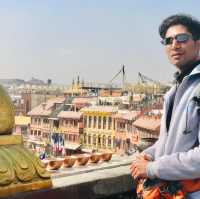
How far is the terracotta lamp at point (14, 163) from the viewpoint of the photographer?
6.87ft

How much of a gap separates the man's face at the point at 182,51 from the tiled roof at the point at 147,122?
41.0 metres

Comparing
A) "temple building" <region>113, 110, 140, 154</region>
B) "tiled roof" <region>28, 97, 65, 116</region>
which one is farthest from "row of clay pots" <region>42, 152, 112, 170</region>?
"tiled roof" <region>28, 97, 65, 116</region>

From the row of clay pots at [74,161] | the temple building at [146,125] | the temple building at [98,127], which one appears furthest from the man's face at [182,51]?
the temple building at [98,127]

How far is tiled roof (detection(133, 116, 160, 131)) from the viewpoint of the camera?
4409 centimetres

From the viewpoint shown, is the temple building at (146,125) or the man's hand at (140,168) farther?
the temple building at (146,125)

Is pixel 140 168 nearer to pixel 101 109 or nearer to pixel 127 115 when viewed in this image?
pixel 127 115

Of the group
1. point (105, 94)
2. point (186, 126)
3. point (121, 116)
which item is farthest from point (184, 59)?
point (105, 94)

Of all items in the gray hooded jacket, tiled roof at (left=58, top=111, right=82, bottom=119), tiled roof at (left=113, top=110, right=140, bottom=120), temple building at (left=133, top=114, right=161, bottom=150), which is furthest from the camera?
tiled roof at (left=58, top=111, right=82, bottom=119)

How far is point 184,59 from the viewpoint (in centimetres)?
216

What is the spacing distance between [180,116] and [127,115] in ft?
165

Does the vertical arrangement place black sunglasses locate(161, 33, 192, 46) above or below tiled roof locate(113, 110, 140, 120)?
above

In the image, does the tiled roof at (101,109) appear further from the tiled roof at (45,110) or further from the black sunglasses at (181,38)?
the black sunglasses at (181,38)

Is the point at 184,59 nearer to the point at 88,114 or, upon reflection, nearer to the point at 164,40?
the point at 164,40

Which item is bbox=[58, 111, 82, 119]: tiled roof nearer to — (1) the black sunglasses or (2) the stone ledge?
(2) the stone ledge
